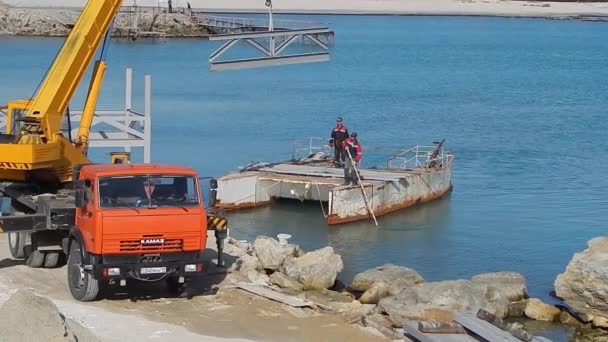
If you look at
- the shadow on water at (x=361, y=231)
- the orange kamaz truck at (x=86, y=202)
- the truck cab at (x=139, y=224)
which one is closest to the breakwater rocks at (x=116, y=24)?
the shadow on water at (x=361, y=231)

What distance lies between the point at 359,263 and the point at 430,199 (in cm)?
842

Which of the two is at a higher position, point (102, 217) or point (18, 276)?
point (102, 217)

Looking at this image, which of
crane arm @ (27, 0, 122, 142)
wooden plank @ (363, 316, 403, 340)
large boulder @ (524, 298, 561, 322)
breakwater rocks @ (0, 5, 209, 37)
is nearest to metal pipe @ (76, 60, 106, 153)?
crane arm @ (27, 0, 122, 142)

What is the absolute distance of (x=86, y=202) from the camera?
18250mm

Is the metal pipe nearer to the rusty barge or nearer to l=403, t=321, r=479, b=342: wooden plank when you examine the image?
l=403, t=321, r=479, b=342: wooden plank

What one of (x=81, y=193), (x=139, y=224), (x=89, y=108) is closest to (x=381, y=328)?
(x=139, y=224)

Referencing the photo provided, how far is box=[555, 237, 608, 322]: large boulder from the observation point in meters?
21.6

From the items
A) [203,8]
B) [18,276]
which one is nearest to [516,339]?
[18,276]

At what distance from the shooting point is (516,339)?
1691 cm

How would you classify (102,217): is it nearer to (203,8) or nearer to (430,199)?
(430,199)

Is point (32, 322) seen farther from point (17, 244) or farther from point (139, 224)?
point (17, 244)

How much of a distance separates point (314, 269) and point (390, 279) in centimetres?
153

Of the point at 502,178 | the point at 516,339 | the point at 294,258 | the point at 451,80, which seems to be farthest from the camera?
the point at 451,80

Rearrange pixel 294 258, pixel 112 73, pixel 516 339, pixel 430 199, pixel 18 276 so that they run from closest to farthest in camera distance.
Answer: pixel 516 339 → pixel 18 276 → pixel 294 258 → pixel 430 199 → pixel 112 73
